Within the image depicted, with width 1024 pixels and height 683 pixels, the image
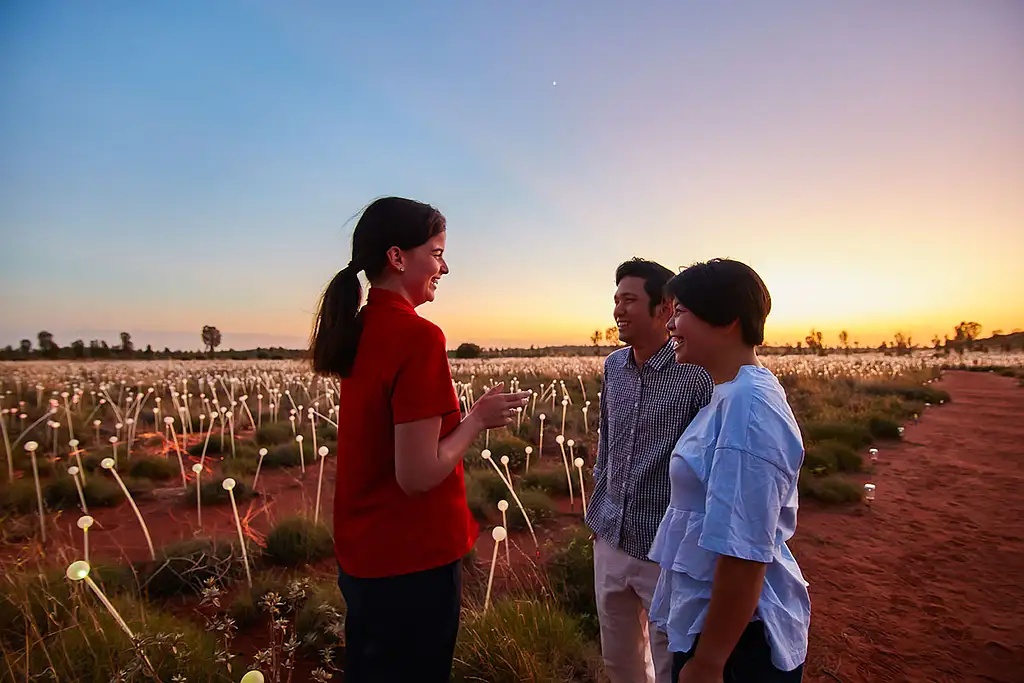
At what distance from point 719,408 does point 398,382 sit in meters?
0.97

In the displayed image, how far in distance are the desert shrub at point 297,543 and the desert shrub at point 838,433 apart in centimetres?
925

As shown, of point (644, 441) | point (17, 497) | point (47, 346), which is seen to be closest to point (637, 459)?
point (644, 441)

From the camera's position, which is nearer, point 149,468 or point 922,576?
point 922,576

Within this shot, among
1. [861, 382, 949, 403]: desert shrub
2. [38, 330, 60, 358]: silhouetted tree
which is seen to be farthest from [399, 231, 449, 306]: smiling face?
[38, 330, 60, 358]: silhouetted tree

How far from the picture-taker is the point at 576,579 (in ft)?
14.5

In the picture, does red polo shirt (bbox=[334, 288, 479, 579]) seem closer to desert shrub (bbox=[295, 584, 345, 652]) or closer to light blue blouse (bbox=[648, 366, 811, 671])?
light blue blouse (bbox=[648, 366, 811, 671])

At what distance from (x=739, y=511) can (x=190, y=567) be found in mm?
5186

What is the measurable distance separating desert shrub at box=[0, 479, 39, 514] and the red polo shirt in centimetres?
699

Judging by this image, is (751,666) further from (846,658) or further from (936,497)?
(936,497)

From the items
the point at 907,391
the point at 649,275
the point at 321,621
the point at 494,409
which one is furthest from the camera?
the point at 907,391

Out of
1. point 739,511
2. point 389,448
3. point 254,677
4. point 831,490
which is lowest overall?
point 831,490

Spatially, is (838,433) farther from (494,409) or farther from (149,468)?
(149,468)

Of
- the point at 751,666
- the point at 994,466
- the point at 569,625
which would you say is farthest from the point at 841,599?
the point at 994,466

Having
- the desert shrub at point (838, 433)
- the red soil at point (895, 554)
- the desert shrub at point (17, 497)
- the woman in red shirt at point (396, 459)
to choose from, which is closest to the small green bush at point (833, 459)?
the red soil at point (895, 554)
